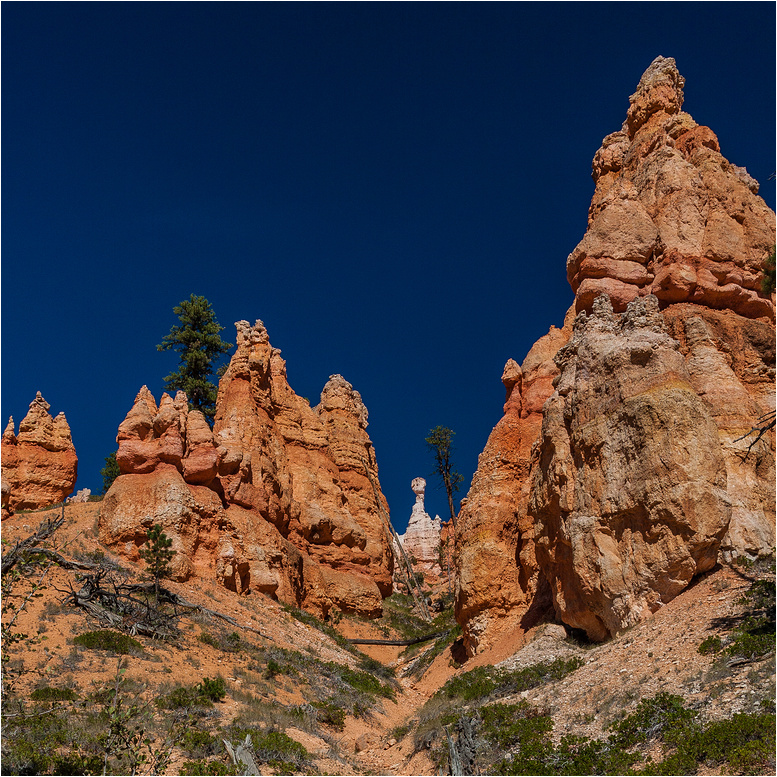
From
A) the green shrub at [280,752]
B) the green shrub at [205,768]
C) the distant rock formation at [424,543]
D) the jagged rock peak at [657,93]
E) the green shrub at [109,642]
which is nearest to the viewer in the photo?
the green shrub at [205,768]

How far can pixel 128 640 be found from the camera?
17609mm

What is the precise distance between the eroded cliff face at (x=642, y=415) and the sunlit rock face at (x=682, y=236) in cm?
6

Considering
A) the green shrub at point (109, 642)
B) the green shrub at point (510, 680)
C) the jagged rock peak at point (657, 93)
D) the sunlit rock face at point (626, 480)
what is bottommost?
the green shrub at point (510, 680)

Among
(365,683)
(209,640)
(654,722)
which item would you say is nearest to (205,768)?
(654,722)

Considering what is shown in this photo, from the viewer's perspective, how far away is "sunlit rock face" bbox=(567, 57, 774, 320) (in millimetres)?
22875

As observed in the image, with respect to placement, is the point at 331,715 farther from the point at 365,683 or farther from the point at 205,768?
the point at 205,768

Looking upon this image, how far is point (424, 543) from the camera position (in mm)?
64375

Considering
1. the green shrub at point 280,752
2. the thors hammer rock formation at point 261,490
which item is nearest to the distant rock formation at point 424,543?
the thors hammer rock formation at point 261,490

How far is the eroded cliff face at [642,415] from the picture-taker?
16.4m

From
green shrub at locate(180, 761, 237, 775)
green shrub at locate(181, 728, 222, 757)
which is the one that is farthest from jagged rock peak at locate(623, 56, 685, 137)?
green shrub at locate(180, 761, 237, 775)

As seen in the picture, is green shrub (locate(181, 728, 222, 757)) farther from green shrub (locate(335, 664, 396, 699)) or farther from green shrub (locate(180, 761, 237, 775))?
green shrub (locate(335, 664, 396, 699))

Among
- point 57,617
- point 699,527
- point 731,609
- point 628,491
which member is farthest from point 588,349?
point 57,617

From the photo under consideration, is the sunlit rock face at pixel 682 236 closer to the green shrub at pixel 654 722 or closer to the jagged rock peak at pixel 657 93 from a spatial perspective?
the jagged rock peak at pixel 657 93

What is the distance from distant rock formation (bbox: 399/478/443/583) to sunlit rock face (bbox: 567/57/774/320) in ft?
123
